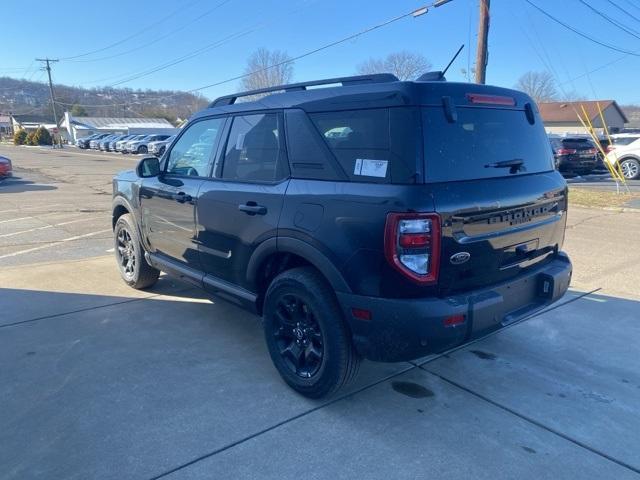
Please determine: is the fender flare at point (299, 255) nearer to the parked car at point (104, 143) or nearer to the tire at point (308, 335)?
the tire at point (308, 335)

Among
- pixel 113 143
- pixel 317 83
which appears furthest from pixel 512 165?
pixel 113 143

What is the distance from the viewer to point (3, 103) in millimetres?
104250

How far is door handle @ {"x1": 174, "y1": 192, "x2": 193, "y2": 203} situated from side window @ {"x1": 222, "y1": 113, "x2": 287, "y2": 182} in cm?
48

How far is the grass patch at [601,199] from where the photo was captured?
11.6m

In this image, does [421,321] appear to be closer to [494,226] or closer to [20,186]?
[494,226]

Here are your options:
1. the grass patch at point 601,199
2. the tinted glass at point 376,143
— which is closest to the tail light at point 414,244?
the tinted glass at point 376,143

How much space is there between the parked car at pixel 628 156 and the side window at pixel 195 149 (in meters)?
18.5

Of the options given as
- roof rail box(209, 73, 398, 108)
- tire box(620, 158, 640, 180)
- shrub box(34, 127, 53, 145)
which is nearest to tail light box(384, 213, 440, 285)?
roof rail box(209, 73, 398, 108)

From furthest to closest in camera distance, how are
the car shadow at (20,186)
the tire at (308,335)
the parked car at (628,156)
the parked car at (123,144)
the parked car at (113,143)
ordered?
the parked car at (113,143) < the parked car at (123,144) < the parked car at (628,156) < the car shadow at (20,186) < the tire at (308,335)

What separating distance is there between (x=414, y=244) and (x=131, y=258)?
3.90 metres

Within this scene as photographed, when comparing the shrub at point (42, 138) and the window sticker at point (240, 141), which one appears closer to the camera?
the window sticker at point (240, 141)

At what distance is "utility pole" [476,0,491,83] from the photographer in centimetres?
1485

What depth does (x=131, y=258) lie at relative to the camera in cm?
543

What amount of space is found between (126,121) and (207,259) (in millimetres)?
98854
